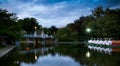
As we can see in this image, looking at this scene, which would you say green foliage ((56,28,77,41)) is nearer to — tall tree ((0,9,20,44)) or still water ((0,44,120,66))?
tall tree ((0,9,20,44))

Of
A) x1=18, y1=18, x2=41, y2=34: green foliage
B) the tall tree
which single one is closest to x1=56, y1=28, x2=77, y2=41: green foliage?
x1=18, y1=18, x2=41, y2=34: green foliage

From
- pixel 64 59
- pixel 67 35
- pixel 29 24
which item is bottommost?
pixel 67 35

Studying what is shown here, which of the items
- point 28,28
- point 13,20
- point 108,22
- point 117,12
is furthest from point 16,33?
point 28,28

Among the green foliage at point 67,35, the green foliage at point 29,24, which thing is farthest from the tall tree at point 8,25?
the green foliage at point 29,24

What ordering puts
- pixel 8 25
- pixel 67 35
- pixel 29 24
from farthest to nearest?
pixel 29 24
pixel 67 35
pixel 8 25

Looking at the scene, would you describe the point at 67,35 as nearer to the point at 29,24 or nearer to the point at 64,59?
the point at 29,24

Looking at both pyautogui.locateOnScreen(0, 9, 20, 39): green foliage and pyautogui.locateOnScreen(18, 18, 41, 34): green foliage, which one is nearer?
pyautogui.locateOnScreen(0, 9, 20, 39): green foliage

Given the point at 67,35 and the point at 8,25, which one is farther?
the point at 67,35

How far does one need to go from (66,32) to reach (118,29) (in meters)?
62.6

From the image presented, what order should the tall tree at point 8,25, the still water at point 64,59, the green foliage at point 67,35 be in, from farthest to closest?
1. the green foliage at point 67,35
2. the tall tree at point 8,25
3. the still water at point 64,59

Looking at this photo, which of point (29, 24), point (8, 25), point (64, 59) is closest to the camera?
point (64, 59)

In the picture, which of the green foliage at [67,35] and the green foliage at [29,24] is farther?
the green foliage at [29,24]

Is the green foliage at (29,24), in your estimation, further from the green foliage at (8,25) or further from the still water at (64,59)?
the still water at (64,59)

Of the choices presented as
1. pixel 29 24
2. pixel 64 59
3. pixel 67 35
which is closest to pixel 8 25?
pixel 64 59
